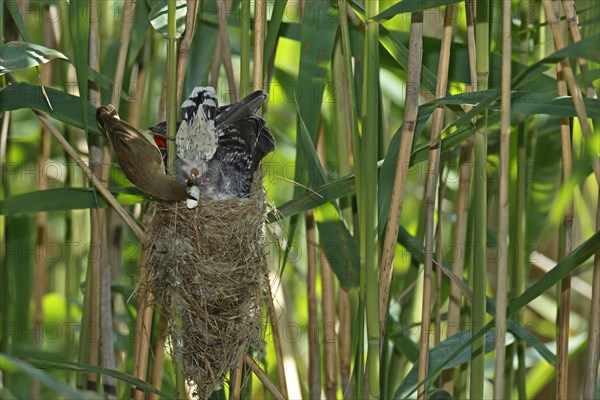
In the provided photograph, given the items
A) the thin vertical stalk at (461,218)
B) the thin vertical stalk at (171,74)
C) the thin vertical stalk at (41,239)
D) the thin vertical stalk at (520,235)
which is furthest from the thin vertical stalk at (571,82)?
the thin vertical stalk at (41,239)

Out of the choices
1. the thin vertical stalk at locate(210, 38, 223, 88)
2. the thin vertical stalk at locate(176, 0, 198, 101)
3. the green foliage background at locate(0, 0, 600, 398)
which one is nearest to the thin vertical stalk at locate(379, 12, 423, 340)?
the green foliage background at locate(0, 0, 600, 398)

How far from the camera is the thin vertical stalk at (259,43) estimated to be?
1.78 metres

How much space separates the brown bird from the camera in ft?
4.84

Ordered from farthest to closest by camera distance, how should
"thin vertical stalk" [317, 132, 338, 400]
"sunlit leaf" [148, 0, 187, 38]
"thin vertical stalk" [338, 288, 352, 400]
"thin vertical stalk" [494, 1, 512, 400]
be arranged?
"thin vertical stalk" [338, 288, 352, 400] → "thin vertical stalk" [317, 132, 338, 400] → "sunlit leaf" [148, 0, 187, 38] → "thin vertical stalk" [494, 1, 512, 400]

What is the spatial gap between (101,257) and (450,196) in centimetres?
116

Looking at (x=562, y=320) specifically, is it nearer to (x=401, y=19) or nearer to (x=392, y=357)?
(x=392, y=357)

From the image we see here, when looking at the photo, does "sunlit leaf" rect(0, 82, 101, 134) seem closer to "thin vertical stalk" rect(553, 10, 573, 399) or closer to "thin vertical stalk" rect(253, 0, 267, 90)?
"thin vertical stalk" rect(253, 0, 267, 90)

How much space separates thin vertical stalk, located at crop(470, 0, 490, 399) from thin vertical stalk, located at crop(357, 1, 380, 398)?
0.20 m

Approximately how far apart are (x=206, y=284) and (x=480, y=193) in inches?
26.4

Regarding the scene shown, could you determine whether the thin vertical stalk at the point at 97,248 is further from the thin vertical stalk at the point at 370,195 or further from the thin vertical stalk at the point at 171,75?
the thin vertical stalk at the point at 370,195

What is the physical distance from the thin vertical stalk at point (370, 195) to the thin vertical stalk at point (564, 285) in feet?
1.49

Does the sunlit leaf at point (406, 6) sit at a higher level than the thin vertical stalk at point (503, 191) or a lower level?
higher

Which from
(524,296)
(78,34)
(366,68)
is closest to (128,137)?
(78,34)

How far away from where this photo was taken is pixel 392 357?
7.86 ft
